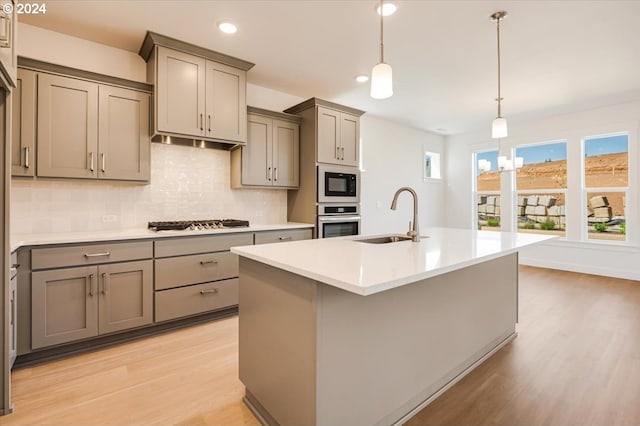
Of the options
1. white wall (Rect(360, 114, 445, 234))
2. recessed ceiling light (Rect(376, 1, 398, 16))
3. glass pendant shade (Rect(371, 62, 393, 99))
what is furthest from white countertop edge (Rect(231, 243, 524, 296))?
white wall (Rect(360, 114, 445, 234))

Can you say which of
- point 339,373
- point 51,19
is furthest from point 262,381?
point 51,19

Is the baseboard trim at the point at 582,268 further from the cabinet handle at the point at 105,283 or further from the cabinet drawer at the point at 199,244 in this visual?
the cabinet handle at the point at 105,283

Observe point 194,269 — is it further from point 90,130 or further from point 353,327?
point 353,327

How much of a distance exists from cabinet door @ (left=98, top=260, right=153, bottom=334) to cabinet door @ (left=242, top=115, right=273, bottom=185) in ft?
4.65

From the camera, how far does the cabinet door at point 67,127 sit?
8.00 feet

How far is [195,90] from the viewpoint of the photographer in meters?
2.98

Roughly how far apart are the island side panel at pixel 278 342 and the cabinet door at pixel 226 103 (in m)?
1.83

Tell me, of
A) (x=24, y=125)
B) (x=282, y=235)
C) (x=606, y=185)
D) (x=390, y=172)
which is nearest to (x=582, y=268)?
(x=606, y=185)

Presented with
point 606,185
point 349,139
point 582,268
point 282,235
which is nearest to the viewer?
point 282,235

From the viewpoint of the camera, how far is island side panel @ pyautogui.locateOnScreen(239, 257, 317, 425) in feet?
4.33

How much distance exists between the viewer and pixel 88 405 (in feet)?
5.91

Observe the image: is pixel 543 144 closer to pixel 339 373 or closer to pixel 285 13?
pixel 285 13

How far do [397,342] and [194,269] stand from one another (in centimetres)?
204

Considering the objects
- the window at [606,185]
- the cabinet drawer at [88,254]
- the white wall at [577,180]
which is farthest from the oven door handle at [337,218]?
the window at [606,185]
